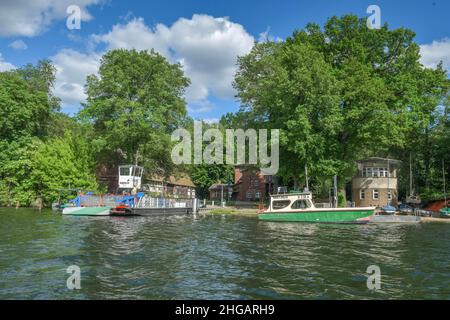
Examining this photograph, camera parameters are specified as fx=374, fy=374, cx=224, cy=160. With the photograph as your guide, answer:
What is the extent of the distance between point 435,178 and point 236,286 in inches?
2258

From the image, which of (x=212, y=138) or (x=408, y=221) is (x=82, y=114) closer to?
(x=212, y=138)

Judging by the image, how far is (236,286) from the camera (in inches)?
463

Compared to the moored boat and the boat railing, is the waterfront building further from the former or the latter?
the moored boat

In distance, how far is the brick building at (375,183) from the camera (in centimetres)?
6009

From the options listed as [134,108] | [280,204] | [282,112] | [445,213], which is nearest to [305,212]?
[280,204]

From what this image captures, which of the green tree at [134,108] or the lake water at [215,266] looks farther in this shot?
the green tree at [134,108]

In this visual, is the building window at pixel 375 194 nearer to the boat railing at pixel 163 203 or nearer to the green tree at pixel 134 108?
the boat railing at pixel 163 203

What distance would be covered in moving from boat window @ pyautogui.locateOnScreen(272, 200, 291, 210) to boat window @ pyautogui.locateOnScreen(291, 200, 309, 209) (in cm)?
67

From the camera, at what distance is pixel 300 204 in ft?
122

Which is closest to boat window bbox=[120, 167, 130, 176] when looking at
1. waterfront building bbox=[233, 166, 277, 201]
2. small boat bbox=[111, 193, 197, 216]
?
small boat bbox=[111, 193, 197, 216]

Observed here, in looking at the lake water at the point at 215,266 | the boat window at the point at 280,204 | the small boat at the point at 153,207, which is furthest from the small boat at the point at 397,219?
the small boat at the point at 153,207

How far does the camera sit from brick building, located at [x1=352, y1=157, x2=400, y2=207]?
60.1 metres

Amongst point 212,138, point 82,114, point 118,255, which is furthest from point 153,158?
point 118,255

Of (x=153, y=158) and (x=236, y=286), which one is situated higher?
(x=153, y=158)
